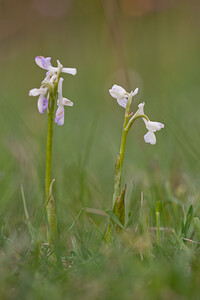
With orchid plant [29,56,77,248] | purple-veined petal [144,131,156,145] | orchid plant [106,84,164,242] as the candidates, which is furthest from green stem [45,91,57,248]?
purple-veined petal [144,131,156,145]

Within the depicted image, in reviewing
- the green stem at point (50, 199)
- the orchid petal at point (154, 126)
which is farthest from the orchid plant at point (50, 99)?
the orchid petal at point (154, 126)

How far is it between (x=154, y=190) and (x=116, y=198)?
614mm

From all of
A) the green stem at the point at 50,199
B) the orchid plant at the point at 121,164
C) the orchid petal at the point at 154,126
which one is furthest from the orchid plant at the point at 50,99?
the orchid petal at the point at 154,126

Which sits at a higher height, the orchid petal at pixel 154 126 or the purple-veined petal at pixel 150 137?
the orchid petal at pixel 154 126

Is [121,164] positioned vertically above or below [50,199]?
above

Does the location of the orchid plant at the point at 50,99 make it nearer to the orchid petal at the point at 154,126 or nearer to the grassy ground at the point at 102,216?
the grassy ground at the point at 102,216

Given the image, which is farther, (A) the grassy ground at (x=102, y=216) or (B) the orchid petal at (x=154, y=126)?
(B) the orchid petal at (x=154, y=126)

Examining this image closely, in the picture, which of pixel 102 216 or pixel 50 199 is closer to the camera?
pixel 50 199

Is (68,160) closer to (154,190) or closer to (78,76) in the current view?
(154,190)

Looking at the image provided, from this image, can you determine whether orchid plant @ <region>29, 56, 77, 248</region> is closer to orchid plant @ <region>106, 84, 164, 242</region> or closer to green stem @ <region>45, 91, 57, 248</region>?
green stem @ <region>45, 91, 57, 248</region>

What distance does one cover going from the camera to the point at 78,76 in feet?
27.2

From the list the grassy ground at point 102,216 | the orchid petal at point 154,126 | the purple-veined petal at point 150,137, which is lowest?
the grassy ground at point 102,216

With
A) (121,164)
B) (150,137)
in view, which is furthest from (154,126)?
(121,164)

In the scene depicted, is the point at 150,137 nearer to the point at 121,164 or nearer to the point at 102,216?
the point at 121,164
